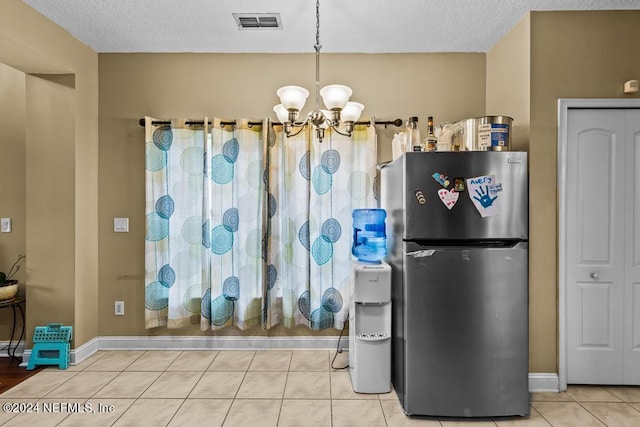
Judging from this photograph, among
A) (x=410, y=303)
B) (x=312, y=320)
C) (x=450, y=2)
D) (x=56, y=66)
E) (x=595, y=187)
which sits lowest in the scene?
(x=312, y=320)

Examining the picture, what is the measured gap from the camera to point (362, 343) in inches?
103

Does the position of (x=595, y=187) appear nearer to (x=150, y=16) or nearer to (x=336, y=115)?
(x=336, y=115)

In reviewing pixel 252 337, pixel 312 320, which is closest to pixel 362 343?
pixel 312 320

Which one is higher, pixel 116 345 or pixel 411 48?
pixel 411 48

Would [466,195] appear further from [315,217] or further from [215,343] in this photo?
[215,343]

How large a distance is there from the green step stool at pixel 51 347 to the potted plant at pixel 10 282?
1.23ft

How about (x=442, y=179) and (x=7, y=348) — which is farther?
(x=7, y=348)

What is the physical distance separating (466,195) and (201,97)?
97.7 inches

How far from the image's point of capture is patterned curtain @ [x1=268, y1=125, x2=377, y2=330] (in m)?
3.33

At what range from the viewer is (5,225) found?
11.1 feet

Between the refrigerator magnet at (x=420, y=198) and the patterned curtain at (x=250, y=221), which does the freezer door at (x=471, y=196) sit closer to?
the refrigerator magnet at (x=420, y=198)

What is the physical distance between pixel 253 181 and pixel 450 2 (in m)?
2.06

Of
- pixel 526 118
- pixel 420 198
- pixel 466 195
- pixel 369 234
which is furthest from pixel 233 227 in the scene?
pixel 526 118

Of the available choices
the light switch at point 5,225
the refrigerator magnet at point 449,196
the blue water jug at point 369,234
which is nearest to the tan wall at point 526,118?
the refrigerator magnet at point 449,196
